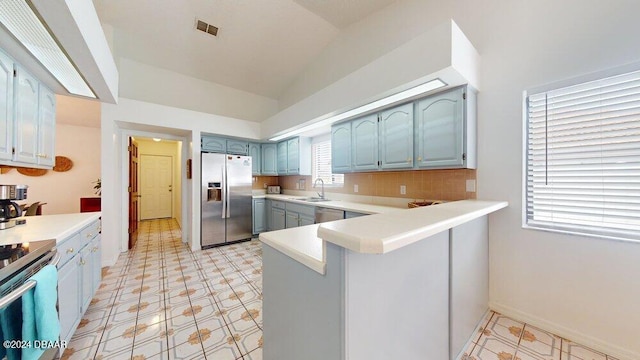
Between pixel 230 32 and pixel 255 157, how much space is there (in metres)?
2.33

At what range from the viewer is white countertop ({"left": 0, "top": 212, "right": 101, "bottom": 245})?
136cm

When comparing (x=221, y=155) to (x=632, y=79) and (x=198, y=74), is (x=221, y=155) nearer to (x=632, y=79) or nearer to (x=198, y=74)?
(x=198, y=74)

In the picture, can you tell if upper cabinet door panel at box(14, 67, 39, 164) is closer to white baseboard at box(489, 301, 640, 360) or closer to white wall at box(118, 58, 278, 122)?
white wall at box(118, 58, 278, 122)

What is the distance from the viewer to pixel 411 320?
110 cm

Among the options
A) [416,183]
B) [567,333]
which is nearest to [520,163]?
[416,183]

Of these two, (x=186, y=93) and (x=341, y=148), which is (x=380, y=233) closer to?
(x=341, y=148)

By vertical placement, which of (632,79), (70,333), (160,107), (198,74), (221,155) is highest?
(198,74)

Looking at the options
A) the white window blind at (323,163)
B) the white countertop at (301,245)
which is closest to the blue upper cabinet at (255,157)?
the white window blind at (323,163)

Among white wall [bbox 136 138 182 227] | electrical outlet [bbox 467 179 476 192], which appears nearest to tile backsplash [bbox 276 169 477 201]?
electrical outlet [bbox 467 179 476 192]

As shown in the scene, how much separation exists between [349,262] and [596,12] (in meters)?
2.57

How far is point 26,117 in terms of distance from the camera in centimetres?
176

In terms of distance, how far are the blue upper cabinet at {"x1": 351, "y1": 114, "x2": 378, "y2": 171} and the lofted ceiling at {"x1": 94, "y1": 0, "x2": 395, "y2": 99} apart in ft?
5.34

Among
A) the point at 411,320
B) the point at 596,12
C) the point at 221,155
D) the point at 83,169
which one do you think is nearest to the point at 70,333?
the point at 411,320

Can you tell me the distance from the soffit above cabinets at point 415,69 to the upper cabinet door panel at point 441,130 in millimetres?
140
